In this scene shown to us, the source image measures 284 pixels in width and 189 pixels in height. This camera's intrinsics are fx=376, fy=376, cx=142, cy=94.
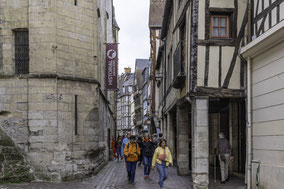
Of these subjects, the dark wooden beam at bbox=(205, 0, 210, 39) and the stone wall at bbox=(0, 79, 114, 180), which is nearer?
the dark wooden beam at bbox=(205, 0, 210, 39)

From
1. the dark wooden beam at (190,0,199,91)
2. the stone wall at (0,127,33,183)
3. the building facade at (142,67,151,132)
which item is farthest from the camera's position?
the building facade at (142,67,151,132)

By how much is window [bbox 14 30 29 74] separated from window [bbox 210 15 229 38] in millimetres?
5920

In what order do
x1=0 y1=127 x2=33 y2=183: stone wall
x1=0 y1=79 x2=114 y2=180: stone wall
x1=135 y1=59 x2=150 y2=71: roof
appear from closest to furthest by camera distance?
x1=0 y1=127 x2=33 y2=183: stone wall
x1=0 y1=79 x2=114 y2=180: stone wall
x1=135 y1=59 x2=150 y2=71: roof

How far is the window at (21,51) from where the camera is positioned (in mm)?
12109

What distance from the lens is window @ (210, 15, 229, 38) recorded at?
10.5 metres

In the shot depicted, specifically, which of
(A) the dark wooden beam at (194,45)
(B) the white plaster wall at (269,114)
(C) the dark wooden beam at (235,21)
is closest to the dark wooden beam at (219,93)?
(A) the dark wooden beam at (194,45)

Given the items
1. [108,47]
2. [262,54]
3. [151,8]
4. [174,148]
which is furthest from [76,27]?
[151,8]

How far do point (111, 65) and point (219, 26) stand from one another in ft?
27.3

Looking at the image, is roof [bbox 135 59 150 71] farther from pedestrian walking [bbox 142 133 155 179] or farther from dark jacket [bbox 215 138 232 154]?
dark jacket [bbox 215 138 232 154]

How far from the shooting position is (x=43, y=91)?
38.7 feet

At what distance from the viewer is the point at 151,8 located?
3256 centimetres

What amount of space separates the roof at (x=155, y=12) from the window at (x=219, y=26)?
22207 millimetres

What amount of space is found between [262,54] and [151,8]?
2432cm

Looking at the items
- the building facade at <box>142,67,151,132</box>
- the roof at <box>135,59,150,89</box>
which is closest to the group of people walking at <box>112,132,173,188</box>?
the building facade at <box>142,67,151,132</box>
